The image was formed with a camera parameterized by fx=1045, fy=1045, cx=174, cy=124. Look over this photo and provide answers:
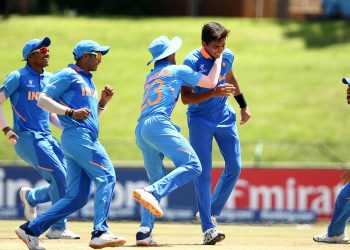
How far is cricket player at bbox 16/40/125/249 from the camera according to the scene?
34.4ft

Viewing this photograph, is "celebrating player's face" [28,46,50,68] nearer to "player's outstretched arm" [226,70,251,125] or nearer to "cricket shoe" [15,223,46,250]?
"player's outstretched arm" [226,70,251,125]

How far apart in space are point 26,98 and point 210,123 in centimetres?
223

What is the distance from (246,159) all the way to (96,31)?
18023 mm

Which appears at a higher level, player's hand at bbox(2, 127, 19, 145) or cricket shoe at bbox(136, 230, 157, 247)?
player's hand at bbox(2, 127, 19, 145)

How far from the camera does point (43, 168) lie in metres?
12.2

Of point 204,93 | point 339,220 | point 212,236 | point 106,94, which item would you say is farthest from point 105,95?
point 339,220

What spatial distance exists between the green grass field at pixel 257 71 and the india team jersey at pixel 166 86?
9.93 metres

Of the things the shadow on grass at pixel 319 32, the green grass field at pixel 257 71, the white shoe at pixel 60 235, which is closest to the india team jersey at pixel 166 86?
the white shoe at pixel 60 235

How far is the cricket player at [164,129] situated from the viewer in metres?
10.8

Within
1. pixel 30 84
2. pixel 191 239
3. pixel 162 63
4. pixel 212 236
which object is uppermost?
pixel 162 63

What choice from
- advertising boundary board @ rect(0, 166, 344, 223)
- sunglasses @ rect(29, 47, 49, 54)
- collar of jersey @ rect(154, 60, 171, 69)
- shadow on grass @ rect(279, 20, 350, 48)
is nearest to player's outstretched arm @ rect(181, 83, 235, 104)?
collar of jersey @ rect(154, 60, 171, 69)

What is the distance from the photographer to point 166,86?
11102 millimetres

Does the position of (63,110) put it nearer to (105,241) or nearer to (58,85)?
(58,85)

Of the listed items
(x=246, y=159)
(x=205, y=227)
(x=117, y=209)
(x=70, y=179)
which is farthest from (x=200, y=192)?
(x=246, y=159)
